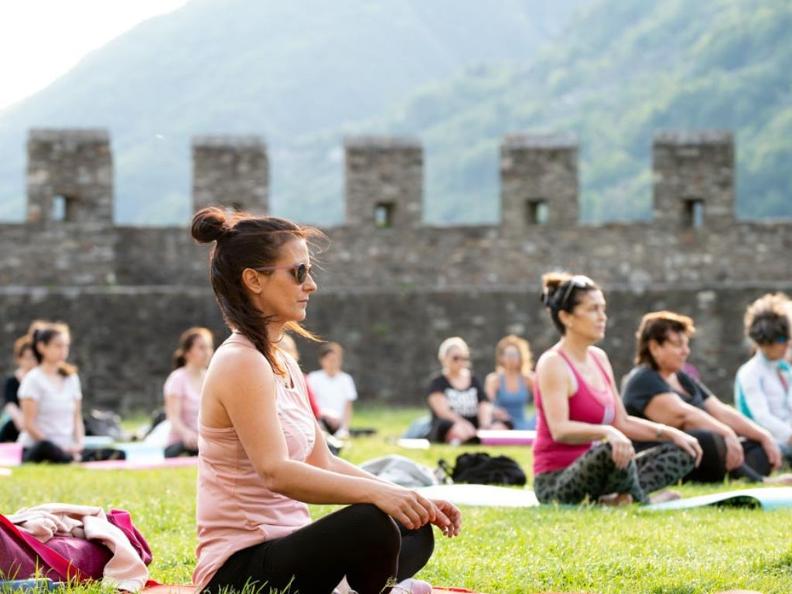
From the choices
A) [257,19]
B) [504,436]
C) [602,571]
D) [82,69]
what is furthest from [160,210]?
[602,571]

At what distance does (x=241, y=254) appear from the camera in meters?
4.38

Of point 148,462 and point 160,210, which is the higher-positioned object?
point 160,210

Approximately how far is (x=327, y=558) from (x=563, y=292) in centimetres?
315

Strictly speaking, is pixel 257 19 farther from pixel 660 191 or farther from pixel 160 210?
pixel 660 191

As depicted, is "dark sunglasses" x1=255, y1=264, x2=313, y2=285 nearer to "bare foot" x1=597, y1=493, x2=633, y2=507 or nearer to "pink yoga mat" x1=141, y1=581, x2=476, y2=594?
"pink yoga mat" x1=141, y1=581, x2=476, y2=594

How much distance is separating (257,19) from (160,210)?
25.9 m

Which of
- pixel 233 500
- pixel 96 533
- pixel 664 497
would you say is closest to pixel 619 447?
pixel 664 497

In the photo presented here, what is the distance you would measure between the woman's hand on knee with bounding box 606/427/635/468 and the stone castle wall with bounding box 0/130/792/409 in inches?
385

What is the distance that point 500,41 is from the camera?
82.6 m

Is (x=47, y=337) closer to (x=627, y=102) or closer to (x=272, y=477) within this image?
(x=272, y=477)

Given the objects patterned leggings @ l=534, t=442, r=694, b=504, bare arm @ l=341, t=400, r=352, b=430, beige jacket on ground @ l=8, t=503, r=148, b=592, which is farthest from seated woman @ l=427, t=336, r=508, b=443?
beige jacket on ground @ l=8, t=503, r=148, b=592

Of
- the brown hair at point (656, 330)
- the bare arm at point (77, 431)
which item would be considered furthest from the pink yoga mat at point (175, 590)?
the bare arm at point (77, 431)

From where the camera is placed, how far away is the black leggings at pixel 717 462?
26.7 feet

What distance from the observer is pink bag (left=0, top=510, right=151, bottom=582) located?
463 cm
